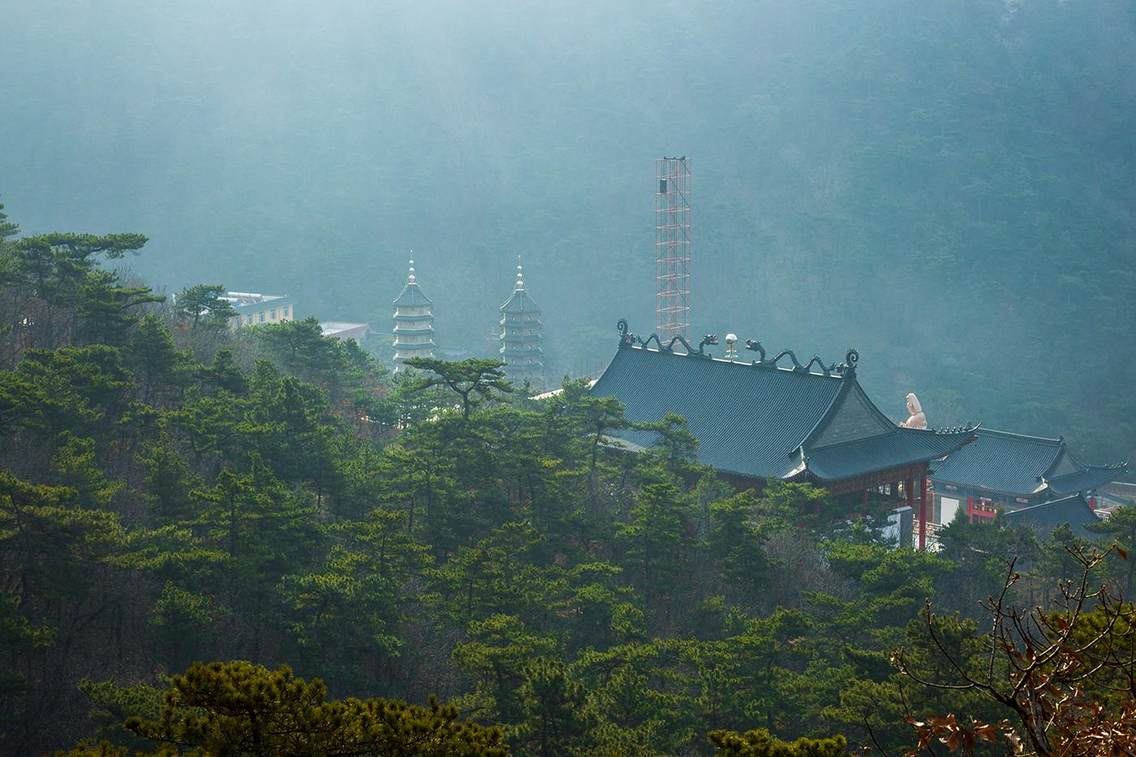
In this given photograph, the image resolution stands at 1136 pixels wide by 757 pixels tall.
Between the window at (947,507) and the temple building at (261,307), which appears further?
the temple building at (261,307)

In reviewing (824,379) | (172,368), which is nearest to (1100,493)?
(824,379)

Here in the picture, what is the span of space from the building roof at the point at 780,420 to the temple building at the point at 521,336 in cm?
2437

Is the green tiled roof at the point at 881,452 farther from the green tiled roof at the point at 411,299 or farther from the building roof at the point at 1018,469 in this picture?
the green tiled roof at the point at 411,299

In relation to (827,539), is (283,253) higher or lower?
higher

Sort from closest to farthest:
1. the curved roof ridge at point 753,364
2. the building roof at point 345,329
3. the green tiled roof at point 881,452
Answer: the green tiled roof at point 881,452
the curved roof ridge at point 753,364
the building roof at point 345,329

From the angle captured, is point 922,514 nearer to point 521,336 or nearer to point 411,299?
point 521,336

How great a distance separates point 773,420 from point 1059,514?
1233 centimetres

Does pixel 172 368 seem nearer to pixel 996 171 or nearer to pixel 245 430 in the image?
pixel 245 430

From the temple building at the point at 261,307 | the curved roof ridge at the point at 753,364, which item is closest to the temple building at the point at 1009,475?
the curved roof ridge at the point at 753,364

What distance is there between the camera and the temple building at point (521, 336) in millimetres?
49750

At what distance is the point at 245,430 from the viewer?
16.5 m

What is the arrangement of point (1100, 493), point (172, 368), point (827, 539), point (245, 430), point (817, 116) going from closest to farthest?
point (245, 430)
point (172, 368)
point (827, 539)
point (1100, 493)
point (817, 116)

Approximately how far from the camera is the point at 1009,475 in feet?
111

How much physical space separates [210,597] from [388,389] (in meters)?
16.1
